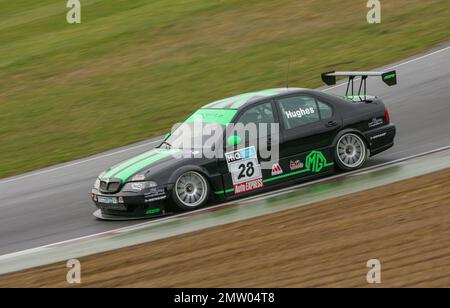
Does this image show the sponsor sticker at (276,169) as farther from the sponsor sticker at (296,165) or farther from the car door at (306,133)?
the sponsor sticker at (296,165)

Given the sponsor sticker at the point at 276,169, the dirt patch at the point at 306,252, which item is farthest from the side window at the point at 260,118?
the dirt patch at the point at 306,252

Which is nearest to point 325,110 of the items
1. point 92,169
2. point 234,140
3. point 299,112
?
point 299,112

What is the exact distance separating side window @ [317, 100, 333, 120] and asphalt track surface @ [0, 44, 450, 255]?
1.18 m

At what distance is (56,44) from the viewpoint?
24266 millimetres

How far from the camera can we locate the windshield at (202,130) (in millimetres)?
11805

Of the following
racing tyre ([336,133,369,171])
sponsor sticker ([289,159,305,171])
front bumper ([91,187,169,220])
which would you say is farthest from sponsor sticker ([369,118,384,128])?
front bumper ([91,187,169,220])

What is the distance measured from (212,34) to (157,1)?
4808mm

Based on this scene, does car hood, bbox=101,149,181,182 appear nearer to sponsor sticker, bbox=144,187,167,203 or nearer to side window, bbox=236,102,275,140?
sponsor sticker, bbox=144,187,167,203

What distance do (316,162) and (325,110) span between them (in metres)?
0.82

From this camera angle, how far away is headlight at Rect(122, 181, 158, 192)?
11.3 m

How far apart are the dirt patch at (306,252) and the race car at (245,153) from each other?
1334 millimetres
